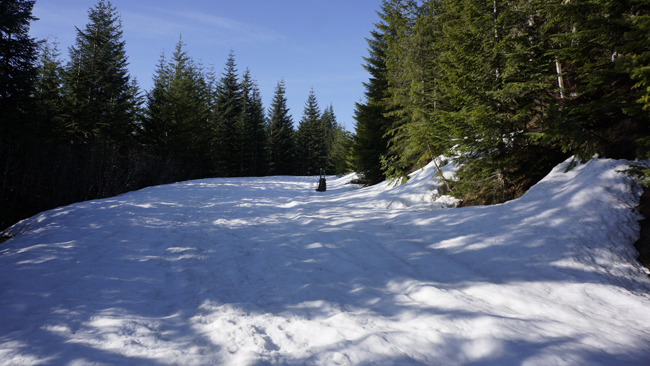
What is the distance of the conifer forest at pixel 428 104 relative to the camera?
596 cm

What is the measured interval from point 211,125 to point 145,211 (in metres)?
28.3

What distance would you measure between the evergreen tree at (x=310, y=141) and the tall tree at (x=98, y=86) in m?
30.3

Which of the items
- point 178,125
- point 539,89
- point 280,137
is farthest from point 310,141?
point 539,89

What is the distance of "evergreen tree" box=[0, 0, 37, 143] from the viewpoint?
481 inches

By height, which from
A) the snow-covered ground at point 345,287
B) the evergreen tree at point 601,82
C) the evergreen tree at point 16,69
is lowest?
the snow-covered ground at point 345,287

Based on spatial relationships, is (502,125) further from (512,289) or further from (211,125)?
(211,125)

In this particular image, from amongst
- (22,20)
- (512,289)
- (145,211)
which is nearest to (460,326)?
(512,289)

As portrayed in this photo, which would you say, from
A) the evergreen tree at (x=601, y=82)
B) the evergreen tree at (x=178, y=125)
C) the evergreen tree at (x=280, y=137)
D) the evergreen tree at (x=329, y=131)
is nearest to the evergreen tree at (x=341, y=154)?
the evergreen tree at (x=329, y=131)

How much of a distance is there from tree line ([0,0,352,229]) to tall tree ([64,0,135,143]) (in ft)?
0.23

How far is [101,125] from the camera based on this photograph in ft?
63.0

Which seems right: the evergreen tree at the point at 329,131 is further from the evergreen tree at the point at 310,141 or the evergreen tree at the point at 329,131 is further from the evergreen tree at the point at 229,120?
the evergreen tree at the point at 229,120

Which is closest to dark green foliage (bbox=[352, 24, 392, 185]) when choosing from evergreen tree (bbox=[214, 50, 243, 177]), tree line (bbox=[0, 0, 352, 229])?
tree line (bbox=[0, 0, 352, 229])

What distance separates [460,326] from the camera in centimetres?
318

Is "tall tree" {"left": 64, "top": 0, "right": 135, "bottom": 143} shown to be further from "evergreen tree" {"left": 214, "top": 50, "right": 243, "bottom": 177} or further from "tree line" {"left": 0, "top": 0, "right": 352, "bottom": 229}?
"evergreen tree" {"left": 214, "top": 50, "right": 243, "bottom": 177}
